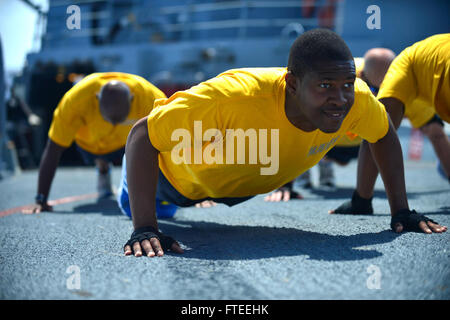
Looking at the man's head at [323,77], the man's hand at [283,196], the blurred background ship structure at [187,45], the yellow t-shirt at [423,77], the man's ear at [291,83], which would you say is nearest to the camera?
the man's head at [323,77]

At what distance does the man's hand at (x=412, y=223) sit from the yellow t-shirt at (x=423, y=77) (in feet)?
2.40

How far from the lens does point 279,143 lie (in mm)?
A: 1774

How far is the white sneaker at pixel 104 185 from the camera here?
4238 mm

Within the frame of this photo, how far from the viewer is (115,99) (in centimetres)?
313

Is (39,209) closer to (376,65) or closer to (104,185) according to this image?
(104,185)

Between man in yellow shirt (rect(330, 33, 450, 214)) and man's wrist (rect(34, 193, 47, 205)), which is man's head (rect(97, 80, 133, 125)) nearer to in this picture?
man's wrist (rect(34, 193, 47, 205))

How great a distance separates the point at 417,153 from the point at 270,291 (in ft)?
26.4

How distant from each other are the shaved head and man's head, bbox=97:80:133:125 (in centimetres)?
162

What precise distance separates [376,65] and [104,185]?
2.56m

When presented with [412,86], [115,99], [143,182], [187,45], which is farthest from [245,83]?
[187,45]

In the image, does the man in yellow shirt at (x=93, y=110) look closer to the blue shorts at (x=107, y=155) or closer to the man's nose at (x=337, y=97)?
the blue shorts at (x=107, y=155)

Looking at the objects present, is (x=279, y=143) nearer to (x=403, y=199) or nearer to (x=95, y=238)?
(x=403, y=199)

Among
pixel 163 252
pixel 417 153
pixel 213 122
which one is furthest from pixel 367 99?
pixel 417 153

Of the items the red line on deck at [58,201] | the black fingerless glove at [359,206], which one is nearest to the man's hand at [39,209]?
the red line on deck at [58,201]
